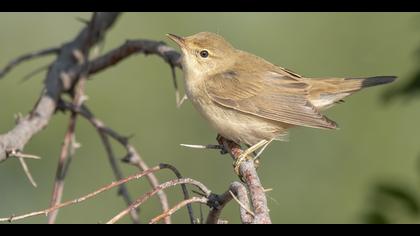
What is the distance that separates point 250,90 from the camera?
4656mm

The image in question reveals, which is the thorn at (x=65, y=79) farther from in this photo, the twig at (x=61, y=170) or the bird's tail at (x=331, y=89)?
the bird's tail at (x=331, y=89)

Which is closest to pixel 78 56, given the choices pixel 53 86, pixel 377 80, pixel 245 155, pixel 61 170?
pixel 53 86

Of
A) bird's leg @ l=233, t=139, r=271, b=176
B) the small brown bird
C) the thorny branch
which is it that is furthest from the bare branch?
bird's leg @ l=233, t=139, r=271, b=176

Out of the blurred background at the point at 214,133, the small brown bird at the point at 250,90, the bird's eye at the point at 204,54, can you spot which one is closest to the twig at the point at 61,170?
the small brown bird at the point at 250,90

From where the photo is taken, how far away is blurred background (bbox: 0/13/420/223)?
6.50 meters

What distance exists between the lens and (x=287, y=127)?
458 centimetres

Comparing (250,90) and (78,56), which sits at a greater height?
(78,56)

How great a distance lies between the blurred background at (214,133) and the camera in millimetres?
6500

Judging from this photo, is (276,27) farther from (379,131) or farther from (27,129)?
(27,129)

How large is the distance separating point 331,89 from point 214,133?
93.8 inches

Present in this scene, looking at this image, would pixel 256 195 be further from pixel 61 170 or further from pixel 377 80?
pixel 377 80

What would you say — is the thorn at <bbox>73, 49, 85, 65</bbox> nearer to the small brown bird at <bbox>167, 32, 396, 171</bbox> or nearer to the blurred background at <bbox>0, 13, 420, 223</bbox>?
the small brown bird at <bbox>167, 32, 396, 171</bbox>

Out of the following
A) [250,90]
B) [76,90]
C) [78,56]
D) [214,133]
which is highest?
[78,56]

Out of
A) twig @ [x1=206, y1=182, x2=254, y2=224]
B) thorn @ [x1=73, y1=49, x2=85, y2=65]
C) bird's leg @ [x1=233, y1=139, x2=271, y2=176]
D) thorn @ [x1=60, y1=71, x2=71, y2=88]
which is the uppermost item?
thorn @ [x1=73, y1=49, x2=85, y2=65]
